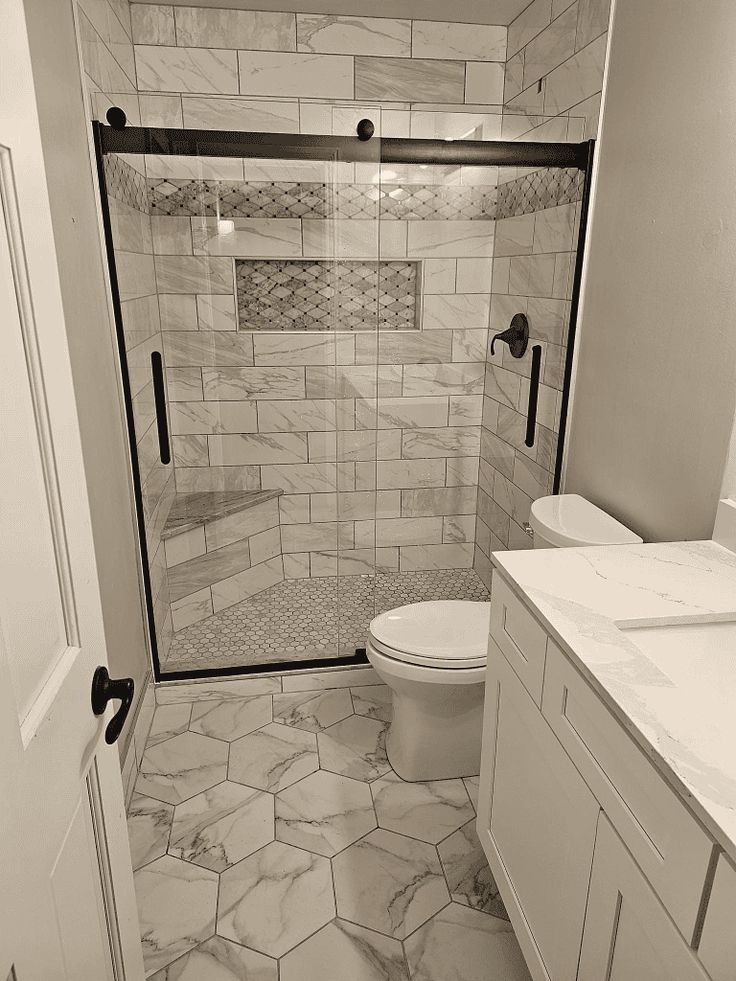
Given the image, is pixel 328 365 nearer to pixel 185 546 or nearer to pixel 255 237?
pixel 255 237

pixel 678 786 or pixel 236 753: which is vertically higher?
pixel 678 786

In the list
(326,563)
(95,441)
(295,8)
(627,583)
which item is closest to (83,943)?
(627,583)

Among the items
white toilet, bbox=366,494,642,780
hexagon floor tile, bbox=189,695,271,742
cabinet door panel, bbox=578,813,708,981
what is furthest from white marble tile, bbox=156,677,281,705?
cabinet door panel, bbox=578,813,708,981

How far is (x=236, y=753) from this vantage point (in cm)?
222

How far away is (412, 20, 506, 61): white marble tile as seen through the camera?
2771 millimetres

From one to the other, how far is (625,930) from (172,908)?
1191 mm

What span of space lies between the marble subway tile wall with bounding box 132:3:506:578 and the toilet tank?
80 centimetres

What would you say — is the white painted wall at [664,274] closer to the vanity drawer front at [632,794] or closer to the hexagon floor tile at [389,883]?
the vanity drawer front at [632,794]

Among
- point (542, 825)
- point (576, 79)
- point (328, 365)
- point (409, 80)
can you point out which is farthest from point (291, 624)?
point (409, 80)

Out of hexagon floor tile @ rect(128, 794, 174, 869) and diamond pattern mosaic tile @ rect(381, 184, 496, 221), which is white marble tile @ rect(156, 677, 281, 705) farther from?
diamond pattern mosaic tile @ rect(381, 184, 496, 221)

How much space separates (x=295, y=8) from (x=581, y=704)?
2813mm

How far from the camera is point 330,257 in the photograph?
241cm

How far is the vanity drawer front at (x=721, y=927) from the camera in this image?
751 millimetres

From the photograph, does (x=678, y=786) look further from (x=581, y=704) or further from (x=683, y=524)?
(x=683, y=524)
